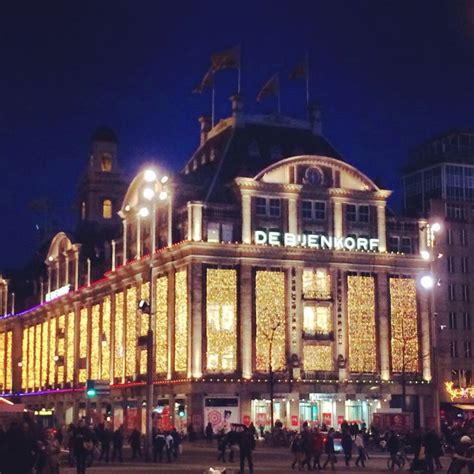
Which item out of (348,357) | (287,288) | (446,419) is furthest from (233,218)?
(446,419)

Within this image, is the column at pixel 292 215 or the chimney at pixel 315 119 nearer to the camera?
the column at pixel 292 215

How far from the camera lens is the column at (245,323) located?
83125 millimetres

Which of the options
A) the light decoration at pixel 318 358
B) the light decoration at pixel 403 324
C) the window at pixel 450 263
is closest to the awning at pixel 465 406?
the light decoration at pixel 403 324

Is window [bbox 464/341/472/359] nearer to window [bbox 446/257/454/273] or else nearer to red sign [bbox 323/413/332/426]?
window [bbox 446/257/454/273]

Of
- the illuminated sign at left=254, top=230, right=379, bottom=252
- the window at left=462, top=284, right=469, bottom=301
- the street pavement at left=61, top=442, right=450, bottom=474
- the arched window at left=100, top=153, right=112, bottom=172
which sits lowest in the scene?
the street pavement at left=61, top=442, right=450, bottom=474

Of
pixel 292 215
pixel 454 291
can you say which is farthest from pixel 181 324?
pixel 454 291

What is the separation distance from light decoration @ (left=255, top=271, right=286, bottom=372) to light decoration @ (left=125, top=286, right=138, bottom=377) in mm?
13704

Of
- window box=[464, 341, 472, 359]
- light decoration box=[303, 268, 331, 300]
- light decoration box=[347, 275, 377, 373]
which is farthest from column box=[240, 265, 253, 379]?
window box=[464, 341, 472, 359]

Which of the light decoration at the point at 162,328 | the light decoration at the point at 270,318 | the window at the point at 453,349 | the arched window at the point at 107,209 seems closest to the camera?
the light decoration at the point at 270,318

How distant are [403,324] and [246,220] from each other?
55.1 ft

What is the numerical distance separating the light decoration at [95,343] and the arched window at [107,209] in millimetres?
22096

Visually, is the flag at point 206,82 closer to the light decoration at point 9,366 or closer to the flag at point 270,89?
the flag at point 270,89

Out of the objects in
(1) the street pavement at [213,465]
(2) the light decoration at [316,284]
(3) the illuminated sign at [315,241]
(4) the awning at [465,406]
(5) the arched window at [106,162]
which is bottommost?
(1) the street pavement at [213,465]

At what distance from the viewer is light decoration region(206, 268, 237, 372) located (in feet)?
271
